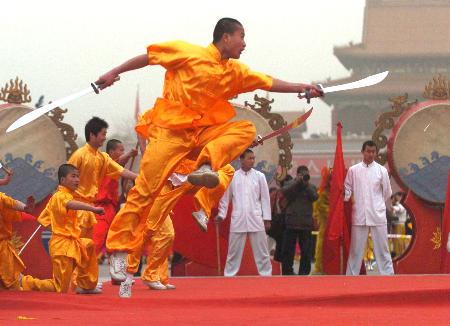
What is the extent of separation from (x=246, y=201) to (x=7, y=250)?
3561 millimetres

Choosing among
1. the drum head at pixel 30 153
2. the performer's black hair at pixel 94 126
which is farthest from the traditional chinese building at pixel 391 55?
the performer's black hair at pixel 94 126

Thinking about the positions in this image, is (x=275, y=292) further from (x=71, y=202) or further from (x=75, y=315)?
(x=75, y=315)

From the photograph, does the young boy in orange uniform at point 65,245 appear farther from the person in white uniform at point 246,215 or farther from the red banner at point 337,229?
the red banner at point 337,229

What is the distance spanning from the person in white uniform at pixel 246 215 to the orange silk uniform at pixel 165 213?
261 cm

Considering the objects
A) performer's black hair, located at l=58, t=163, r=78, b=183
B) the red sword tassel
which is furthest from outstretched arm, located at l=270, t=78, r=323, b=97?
performer's black hair, located at l=58, t=163, r=78, b=183

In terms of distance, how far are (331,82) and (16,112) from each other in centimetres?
4574

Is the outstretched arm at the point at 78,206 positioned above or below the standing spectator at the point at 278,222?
above

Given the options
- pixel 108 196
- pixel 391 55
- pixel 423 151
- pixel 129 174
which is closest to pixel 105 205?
pixel 108 196

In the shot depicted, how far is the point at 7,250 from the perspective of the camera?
9133 millimetres

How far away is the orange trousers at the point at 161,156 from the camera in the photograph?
7484 mm

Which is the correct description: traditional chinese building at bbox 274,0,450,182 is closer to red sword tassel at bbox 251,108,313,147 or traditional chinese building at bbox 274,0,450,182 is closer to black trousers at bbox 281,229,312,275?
black trousers at bbox 281,229,312,275

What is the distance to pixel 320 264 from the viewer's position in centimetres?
1265

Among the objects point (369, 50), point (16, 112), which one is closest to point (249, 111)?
point (16, 112)

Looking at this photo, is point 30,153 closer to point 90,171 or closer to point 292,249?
point 90,171
